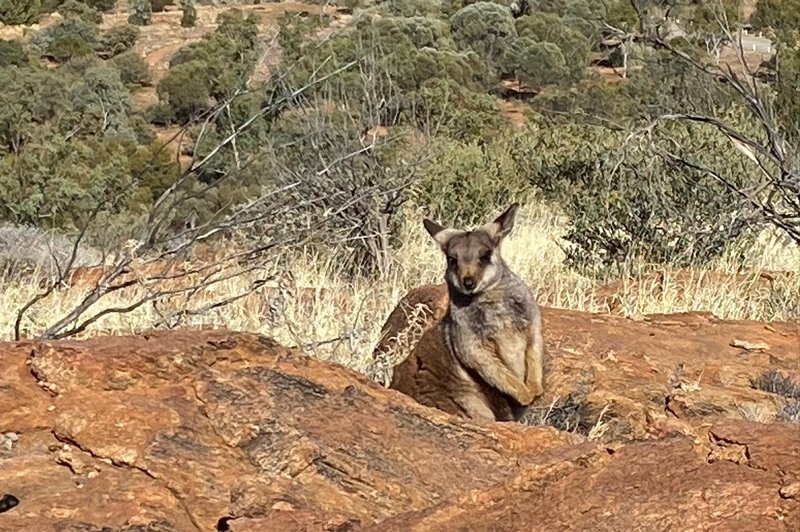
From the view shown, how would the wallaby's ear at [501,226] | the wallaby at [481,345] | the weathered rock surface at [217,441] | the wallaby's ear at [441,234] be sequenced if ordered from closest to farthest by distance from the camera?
the weathered rock surface at [217,441]
the wallaby at [481,345]
the wallaby's ear at [501,226]
the wallaby's ear at [441,234]

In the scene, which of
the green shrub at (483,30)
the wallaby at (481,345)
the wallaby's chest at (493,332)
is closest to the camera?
the wallaby at (481,345)

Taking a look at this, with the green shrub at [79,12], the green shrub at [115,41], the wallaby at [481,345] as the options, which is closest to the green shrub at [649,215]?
the wallaby at [481,345]

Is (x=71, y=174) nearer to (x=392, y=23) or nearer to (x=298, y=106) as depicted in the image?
(x=298, y=106)

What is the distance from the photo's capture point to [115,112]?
33.2 metres

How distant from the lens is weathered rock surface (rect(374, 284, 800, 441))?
19.2 feet

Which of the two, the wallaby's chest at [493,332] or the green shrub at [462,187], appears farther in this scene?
the green shrub at [462,187]

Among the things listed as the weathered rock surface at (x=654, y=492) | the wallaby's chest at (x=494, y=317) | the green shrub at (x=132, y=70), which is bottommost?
the green shrub at (x=132, y=70)

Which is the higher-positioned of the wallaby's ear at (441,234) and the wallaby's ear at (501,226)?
the wallaby's ear at (501,226)

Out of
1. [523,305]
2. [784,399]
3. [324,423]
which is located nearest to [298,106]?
[523,305]

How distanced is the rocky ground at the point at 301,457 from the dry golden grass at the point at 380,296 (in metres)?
2.49

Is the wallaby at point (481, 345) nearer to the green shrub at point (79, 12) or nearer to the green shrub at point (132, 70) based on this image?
the green shrub at point (132, 70)

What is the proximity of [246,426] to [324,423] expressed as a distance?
11.3 inches

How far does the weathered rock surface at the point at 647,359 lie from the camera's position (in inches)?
231

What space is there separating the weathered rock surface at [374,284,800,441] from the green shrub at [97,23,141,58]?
41407 mm
